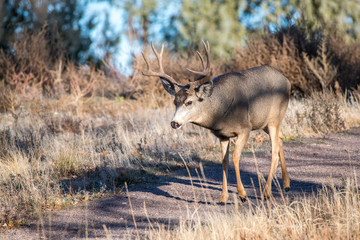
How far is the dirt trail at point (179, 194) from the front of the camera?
222 inches

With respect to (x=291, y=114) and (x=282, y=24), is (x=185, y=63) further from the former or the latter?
(x=291, y=114)

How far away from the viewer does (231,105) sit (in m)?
6.32

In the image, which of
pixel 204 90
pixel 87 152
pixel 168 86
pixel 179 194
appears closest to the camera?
pixel 204 90

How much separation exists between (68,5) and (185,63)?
14970mm

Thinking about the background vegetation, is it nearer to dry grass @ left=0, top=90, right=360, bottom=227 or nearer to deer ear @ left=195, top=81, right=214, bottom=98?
dry grass @ left=0, top=90, right=360, bottom=227

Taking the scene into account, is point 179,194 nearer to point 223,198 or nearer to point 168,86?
point 223,198

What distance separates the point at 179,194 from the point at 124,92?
13.9 metres

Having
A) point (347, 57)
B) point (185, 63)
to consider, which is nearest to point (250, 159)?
point (347, 57)

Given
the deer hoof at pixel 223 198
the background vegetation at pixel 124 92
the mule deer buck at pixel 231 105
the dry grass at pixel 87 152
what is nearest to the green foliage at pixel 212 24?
the background vegetation at pixel 124 92

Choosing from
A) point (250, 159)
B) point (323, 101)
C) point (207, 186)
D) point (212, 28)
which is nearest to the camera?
point (207, 186)

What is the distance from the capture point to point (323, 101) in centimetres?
1205

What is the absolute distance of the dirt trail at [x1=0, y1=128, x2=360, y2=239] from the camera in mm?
5648

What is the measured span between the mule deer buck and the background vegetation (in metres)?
2.36

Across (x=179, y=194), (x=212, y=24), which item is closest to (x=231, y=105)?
(x=179, y=194)
